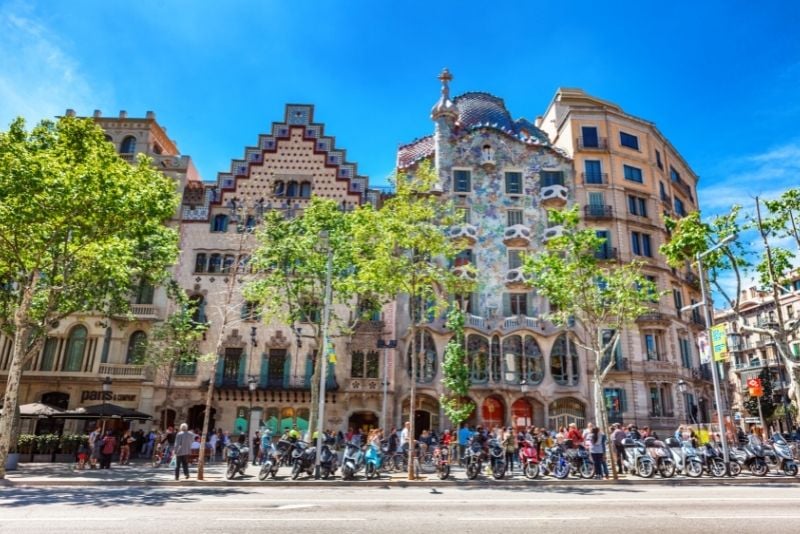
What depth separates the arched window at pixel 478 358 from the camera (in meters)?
30.9

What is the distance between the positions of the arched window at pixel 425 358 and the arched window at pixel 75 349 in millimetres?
19187

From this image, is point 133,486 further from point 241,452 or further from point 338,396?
point 338,396

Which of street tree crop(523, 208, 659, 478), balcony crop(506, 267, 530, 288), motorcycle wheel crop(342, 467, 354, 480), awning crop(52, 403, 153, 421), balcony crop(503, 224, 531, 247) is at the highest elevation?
balcony crop(503, 224, 531, 247)

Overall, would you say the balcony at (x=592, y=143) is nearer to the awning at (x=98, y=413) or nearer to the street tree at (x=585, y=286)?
the street tree at (x=585, y=286)

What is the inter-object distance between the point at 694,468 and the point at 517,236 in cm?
1896

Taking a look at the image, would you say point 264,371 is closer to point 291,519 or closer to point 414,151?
point 414,151

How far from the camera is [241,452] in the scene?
16609 millimetres

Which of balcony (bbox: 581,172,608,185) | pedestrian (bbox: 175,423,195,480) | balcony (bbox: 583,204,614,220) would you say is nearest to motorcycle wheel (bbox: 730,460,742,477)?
pedestrian (bbox: 175,423,195,480)

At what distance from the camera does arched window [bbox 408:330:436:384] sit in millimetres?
30688

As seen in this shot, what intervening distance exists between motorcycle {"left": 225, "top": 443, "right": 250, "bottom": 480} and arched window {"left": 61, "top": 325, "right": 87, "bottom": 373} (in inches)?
736

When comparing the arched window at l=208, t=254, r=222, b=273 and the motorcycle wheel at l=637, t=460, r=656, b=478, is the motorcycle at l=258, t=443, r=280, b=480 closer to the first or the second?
the motorcycle wheel at l=637, t=460, r=656, b=478

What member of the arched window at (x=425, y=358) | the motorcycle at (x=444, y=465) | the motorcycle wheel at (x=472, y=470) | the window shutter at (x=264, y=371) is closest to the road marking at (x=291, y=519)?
the motorcycle at (x=444, y=465)

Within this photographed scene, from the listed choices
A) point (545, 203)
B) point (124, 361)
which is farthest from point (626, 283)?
point (124, 361)

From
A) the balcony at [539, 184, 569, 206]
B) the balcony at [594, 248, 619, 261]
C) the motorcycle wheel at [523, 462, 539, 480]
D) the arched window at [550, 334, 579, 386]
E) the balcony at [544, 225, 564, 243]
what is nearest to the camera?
the motorcycle wheel at [523, 462, 539, 480]
